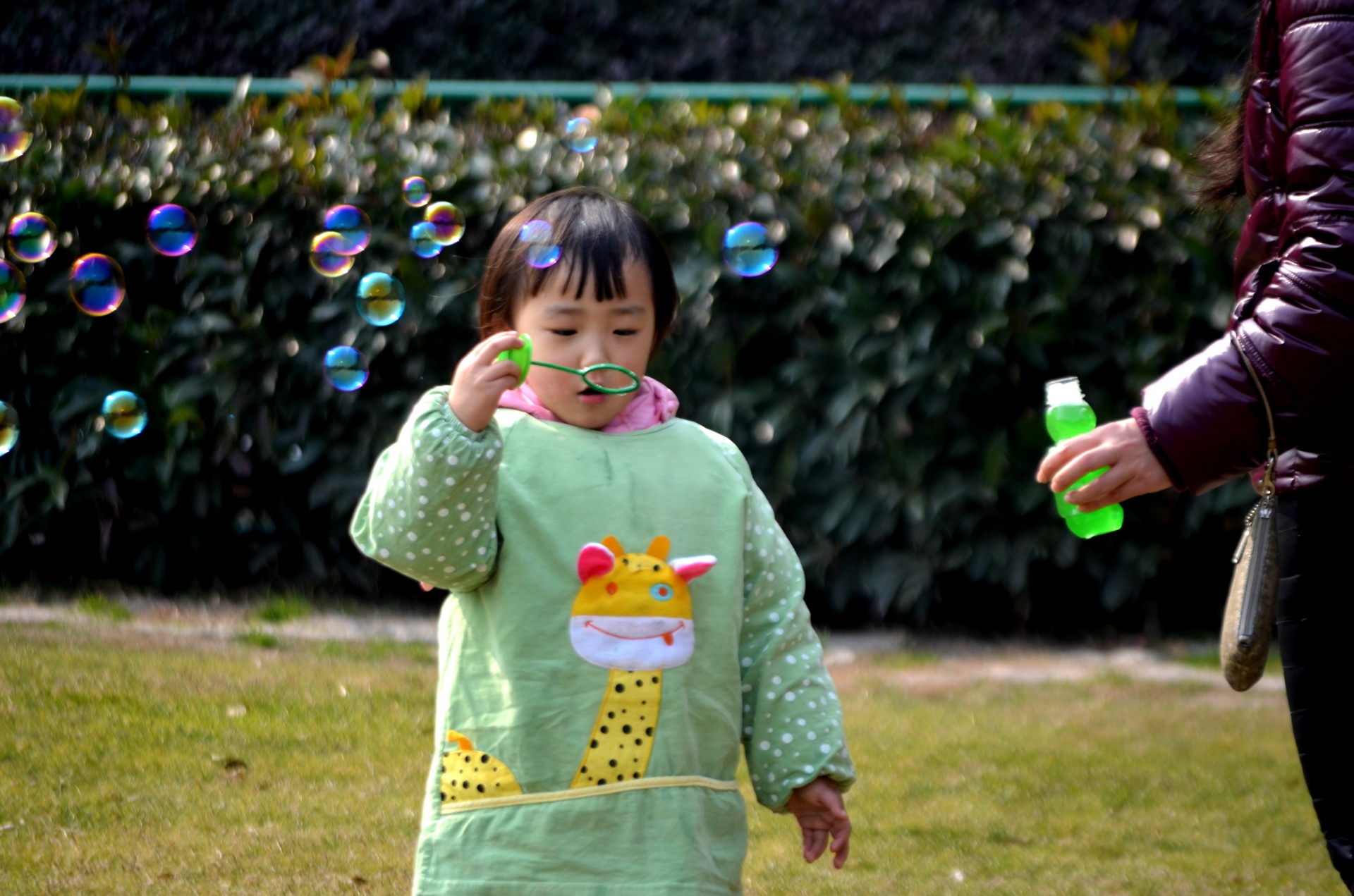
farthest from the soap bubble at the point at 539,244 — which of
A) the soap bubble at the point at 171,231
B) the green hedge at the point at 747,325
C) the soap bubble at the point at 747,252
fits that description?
the green hedge at the point at 747,325

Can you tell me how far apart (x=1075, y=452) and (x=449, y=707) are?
916mm

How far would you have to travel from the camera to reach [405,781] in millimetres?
3805

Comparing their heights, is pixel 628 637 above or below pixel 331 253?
below

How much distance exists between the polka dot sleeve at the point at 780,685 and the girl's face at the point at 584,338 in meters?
0.27

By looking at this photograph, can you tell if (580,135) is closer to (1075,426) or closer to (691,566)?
(1075,426)

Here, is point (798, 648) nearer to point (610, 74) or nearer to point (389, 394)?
point (389, 394)

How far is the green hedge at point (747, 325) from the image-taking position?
17.5ft

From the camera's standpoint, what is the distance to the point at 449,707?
6.81ft

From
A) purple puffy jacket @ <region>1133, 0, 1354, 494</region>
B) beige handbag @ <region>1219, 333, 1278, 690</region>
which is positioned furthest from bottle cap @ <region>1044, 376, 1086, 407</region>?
beige handbag @ <region>1219, 333, 1278, 690</region>

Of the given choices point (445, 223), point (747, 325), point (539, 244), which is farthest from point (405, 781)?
point (747, 325)

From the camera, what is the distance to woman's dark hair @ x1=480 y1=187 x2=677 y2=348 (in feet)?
7.08

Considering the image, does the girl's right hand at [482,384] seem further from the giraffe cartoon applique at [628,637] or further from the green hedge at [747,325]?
the green hedge at [747,325]

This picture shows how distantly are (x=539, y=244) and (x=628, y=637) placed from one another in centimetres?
56

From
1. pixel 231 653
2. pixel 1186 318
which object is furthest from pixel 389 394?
pixel 1186 318
